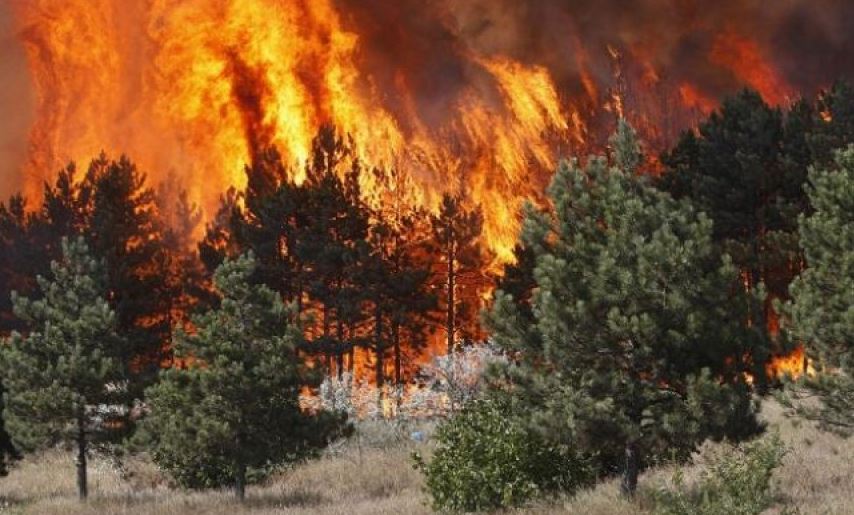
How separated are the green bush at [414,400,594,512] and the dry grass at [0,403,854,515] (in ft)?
2.36

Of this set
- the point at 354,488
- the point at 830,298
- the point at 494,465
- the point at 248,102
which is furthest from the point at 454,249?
the point at 830,298

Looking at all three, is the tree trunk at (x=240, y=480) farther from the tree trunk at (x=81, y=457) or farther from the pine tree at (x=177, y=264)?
the pine tree at (x=177, y=264)

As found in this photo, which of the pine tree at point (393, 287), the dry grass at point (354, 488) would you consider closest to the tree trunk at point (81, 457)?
the dry grass at point (354, 488)

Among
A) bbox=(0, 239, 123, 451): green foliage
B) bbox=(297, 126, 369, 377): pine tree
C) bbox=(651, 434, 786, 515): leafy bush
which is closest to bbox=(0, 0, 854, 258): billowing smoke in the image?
bbox=(297, 126, 369, 377): pine tree

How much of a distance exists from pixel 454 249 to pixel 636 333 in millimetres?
31414

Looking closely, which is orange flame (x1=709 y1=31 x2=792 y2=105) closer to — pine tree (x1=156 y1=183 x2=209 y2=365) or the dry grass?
pine tree (x1=156 y1=183 x2=209 y2=365)

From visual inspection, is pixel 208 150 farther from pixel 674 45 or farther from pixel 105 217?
pixel 674 45

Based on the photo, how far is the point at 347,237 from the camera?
1741 inches

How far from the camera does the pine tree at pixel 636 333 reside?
17.0m

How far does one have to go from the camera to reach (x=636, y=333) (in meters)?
17.1

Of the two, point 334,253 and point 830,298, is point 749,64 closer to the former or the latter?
Answer: point 334,253

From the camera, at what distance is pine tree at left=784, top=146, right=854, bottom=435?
1969 cm

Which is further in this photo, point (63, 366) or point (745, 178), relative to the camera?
point (745, 178)

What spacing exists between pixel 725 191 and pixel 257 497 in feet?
68.0
